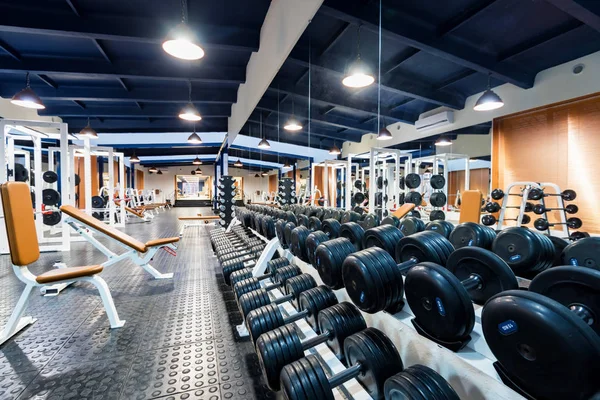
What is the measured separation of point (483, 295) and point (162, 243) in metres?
2.58

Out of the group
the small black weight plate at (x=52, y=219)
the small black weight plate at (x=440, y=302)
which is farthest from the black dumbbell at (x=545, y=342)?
the small black weight plate at (x=52, y=219)

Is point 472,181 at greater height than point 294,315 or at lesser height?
greater

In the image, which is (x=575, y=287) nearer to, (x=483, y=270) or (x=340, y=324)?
(x=483, y=270)

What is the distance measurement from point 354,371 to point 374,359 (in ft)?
0.28

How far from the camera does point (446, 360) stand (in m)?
0.85

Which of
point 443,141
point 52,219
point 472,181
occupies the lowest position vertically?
point 52,219

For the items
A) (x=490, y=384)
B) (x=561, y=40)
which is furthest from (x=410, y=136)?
(x=490, y=384)

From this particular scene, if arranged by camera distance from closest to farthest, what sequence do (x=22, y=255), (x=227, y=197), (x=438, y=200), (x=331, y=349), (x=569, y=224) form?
1. (x=331, y=349)
2. (x=22, y=255)
3. (x=569, y=224)
4. (x=438, y=200)
5. (x=227, y=197)

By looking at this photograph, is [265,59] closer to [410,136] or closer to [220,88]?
[220,88]

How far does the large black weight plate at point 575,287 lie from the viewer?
0.71 meters

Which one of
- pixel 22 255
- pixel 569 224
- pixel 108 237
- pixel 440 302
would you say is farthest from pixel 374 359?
pixel 569 224

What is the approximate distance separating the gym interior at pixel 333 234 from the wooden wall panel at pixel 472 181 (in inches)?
1.7

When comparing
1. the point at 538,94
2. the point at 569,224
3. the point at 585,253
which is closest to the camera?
the point at 585,253

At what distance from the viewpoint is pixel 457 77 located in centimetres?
394
